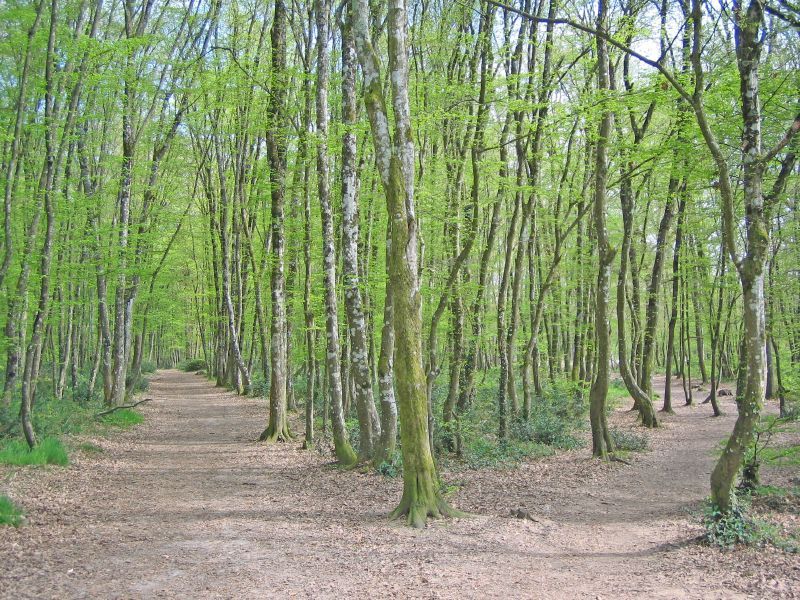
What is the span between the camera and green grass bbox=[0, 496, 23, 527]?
20.3 ft

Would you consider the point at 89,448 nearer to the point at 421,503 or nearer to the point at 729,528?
the point at 421,503

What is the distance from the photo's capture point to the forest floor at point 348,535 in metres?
5.00

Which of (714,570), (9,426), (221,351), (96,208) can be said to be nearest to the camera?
(714,570)

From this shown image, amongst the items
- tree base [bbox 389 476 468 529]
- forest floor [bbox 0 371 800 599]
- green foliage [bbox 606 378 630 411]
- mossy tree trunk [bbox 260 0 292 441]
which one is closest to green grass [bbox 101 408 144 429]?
forest floor [bbox 0 371 800 599]

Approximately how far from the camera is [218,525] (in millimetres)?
→ 6844

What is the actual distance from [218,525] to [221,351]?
24228 mm

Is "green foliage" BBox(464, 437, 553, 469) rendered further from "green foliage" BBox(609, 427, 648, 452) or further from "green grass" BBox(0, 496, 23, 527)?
"green grass" BBox(0, 496, 23, 527)

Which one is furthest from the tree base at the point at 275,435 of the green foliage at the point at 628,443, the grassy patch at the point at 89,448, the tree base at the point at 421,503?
the green foliage at the point at 628,443

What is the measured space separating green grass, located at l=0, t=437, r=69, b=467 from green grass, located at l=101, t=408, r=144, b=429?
4.73 m

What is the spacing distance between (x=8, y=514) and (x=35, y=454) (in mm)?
3114

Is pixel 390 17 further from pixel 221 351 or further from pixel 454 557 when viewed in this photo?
pixel 221 351

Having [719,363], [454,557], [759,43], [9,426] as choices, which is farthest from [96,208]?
[719,363]

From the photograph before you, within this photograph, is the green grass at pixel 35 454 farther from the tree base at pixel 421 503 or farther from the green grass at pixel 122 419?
the tree base at pixel 421 503

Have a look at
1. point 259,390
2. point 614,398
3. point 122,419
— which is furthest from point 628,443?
point 259,390
